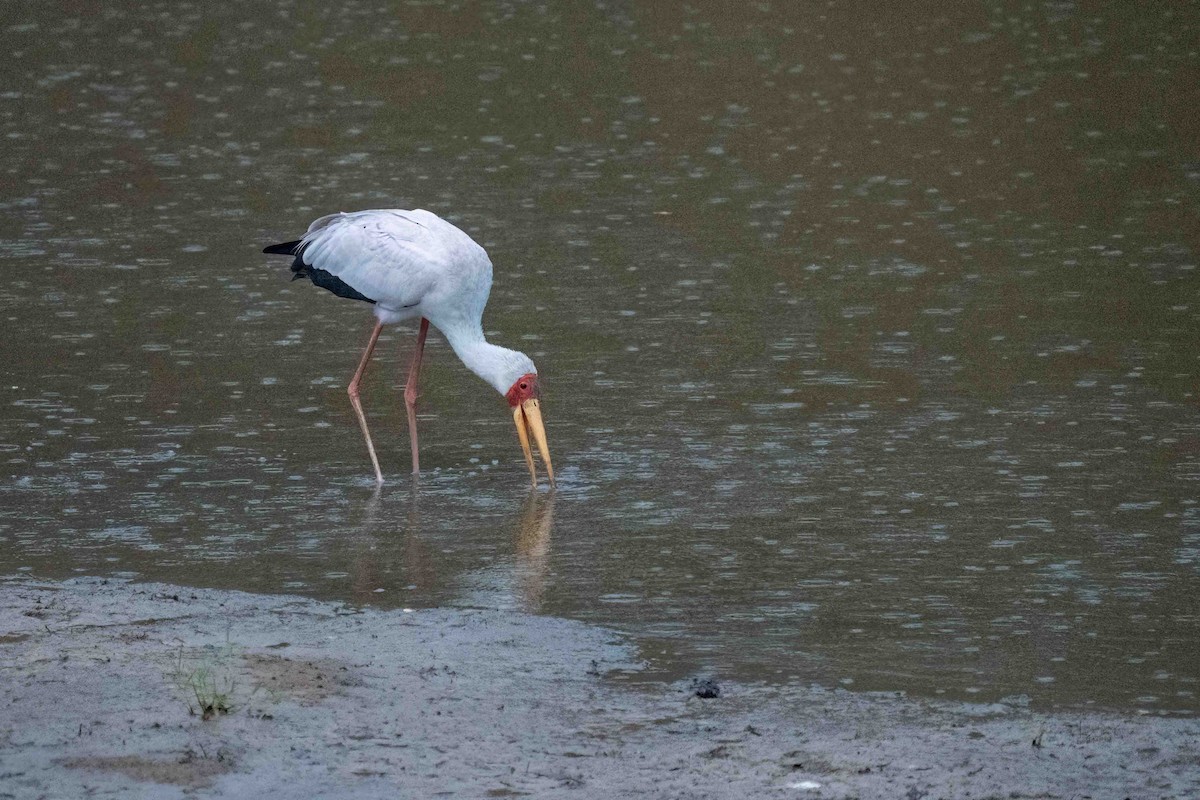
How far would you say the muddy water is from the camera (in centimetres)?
707

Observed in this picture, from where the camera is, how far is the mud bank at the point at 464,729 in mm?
5184

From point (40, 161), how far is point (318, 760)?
11.4 meters

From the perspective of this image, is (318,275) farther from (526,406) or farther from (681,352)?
(681,352)

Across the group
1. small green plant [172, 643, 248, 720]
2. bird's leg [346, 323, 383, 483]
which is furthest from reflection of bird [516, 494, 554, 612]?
small green plant [172, 643, 248, 720]

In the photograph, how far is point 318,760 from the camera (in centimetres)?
→ 532

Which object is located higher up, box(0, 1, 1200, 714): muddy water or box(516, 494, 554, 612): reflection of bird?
box(0, 1, 1200, 714): muddy water

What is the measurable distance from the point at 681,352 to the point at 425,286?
1991mm

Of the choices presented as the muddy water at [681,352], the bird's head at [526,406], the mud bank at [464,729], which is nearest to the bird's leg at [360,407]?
the muddy water at [681,352]

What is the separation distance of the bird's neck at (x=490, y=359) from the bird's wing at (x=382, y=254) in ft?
0.90

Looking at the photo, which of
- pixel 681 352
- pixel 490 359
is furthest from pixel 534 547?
pixel 681 352

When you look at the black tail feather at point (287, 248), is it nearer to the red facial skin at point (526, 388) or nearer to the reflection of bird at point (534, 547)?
the red facial skin at point (526, 388)

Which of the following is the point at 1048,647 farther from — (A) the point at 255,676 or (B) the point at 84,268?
(B) the point at 84,268

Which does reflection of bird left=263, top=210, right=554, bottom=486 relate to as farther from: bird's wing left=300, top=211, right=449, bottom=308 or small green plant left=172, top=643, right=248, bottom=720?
small green plant left=172, top=643, right=248, bottom=720

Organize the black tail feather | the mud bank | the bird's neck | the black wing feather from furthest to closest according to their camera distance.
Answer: the black tail feather, the black wing feather, the bird's neck, the mud bank
